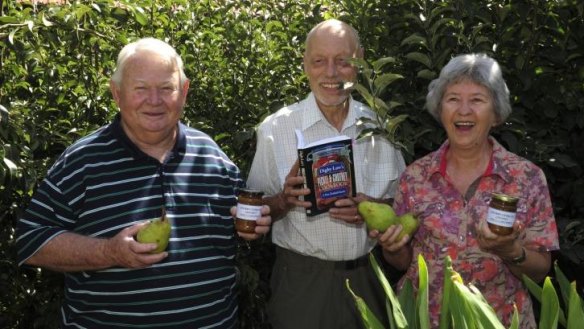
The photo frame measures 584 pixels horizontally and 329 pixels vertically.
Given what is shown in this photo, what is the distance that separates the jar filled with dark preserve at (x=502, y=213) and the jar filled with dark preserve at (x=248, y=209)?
838 millimetres

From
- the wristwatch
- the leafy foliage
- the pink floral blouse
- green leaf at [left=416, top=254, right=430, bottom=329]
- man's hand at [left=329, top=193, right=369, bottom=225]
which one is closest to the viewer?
the leafy foliage

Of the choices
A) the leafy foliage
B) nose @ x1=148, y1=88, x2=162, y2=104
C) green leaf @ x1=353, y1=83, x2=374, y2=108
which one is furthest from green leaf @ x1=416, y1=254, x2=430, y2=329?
nose @ x1=148, y1=88, x2=162, y2=104

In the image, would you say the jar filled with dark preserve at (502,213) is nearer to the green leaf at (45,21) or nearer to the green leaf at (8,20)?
the green leaf at (45,21)

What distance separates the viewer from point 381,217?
3006 mm

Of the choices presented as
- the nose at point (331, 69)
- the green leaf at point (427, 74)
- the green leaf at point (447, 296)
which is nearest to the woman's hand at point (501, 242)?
the green leaf at point (447, 296)

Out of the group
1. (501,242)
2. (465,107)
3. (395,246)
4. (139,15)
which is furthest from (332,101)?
(501,242)

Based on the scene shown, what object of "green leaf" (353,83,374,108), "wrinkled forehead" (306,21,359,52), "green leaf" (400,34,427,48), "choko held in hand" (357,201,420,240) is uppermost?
"wrinkled forehead" (306,21,359,52)

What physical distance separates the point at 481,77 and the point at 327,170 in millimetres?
678

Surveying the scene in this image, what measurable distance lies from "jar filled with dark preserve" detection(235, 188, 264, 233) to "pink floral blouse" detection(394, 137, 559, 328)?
0.62 m

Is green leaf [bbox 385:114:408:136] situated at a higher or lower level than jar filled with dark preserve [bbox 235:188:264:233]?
higher

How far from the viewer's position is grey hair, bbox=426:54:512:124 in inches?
118

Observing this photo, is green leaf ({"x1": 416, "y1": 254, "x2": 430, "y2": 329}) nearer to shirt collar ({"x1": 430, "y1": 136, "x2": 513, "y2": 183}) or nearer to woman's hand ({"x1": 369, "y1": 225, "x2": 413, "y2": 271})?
woman's hand ({"x1": 369, "y1": 225, "x2": 413, "y2": 271})

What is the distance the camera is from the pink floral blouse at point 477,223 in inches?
115

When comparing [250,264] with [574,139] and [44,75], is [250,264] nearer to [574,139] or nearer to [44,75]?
[44,75]
